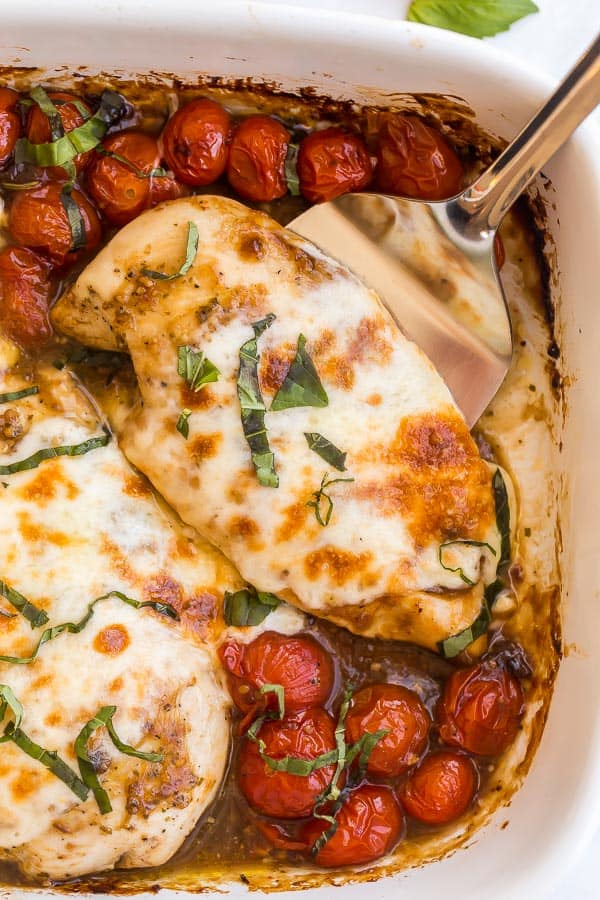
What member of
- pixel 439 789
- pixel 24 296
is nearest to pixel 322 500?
pixel 439 789

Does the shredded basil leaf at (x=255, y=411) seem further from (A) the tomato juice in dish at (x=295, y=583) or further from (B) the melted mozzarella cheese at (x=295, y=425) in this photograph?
(A) the tomato juice in dish at (x=295, y=583)

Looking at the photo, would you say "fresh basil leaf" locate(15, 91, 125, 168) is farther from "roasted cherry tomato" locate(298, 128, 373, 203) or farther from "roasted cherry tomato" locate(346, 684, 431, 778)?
"roasted cherry tomato" locate(346, 684, 431, 778)

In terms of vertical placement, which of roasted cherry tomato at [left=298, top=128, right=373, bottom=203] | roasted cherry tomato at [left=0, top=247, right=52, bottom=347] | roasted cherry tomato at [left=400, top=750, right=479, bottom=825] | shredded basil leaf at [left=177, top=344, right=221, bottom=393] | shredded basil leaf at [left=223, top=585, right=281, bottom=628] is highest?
roasted cherry tomato at [left=298, top=128, right=373, bottom=203]

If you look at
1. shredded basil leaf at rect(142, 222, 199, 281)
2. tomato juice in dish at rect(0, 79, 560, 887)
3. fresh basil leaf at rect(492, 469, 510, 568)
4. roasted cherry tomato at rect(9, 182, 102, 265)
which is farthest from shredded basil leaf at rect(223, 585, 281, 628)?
roasted cherry tomato at rect(9, 182, 102, 265)

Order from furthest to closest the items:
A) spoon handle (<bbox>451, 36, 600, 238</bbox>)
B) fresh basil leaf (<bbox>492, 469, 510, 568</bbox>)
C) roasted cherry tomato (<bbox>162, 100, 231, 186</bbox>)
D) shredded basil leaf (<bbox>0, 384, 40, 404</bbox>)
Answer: fresh basil leaf (<bbox>492, 469, 510, 568</bbox>) → roasted cherry tomato (<bbox>162, 100, 231, 186</bbox>) → shredded basil leaf (<bbox>0, 384, 40, 404</bbox>) → spoon handle (<bbox>451, 36, 600, 238</bbox>)

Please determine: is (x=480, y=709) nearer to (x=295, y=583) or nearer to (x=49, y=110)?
(x=295, y=583)
